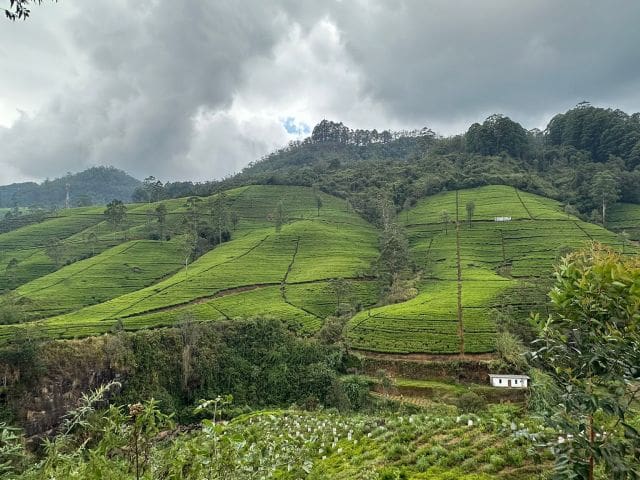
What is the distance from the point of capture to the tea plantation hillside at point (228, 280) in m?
45.7

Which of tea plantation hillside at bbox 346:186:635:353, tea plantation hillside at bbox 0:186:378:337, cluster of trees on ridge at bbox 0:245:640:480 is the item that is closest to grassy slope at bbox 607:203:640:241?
tea plantation hillside at bbox 346:186:635:353

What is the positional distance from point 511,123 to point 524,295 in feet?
264

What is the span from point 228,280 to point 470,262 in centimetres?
3453

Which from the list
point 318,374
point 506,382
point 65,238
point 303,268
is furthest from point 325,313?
point 65,238

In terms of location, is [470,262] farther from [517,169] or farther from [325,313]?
[517,169]

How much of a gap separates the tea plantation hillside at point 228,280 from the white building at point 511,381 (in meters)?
18.2

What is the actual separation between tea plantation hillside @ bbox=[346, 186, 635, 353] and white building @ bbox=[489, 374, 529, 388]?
3637 millimetres

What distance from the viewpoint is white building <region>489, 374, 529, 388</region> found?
35219 millimetres

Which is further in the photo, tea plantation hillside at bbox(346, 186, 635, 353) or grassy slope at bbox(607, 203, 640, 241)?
grassy slope at bbox(607, 203, 640, 241)

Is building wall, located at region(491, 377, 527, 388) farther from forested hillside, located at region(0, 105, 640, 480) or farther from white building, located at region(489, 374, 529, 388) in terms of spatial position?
forested hillside, located at region(0, 105, 640, 480)

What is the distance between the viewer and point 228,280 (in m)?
57.6

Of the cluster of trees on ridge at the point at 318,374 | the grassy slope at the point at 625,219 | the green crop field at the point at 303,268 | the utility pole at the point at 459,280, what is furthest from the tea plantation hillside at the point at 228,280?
the grassy slope at the point at 625,219

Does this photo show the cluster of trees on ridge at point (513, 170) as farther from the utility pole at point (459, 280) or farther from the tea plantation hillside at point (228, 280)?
the tea plantation hillside at point (228, 280)

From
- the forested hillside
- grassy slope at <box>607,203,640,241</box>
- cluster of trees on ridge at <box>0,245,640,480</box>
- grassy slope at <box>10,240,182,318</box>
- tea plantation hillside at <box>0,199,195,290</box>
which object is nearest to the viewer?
cluster of trees on ridge at <box>0,245,640,480</box>
